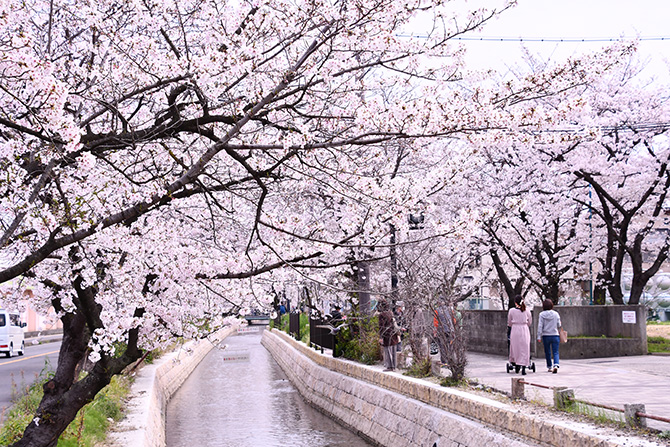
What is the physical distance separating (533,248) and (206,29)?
61.7 ft

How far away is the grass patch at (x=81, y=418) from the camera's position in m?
8.95

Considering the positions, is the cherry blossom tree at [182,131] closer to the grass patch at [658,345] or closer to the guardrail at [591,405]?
the guardrail at [591,405]

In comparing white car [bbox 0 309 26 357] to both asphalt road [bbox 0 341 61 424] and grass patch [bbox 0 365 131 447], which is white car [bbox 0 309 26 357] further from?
grass patch [bbox 0 365 131 447]

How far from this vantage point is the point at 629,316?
2075 centimetres

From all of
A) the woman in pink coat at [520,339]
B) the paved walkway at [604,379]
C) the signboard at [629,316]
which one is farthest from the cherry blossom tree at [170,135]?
the signboard at [629,316]

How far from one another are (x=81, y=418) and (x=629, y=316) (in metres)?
16.7

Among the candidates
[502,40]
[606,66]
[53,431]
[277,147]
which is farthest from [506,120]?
[502,40]

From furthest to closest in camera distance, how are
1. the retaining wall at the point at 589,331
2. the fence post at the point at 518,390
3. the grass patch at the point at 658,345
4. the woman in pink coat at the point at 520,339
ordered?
1. the grass patch at the point at 658,345
2. the retaining wall at the point at 589,331
3. the woman in pink coat at the point at 520,339
4. the fence post at the point at 518,390

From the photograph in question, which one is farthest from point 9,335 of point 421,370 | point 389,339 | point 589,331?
point 589,331

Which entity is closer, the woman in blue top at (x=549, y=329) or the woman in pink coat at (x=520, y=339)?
the woman in pink coat at (x=520, y=339)

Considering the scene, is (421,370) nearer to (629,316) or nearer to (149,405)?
(149,405)

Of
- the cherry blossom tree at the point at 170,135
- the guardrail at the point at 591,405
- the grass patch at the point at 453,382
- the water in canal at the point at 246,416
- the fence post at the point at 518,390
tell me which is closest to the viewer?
the cherry blossom tree at the point at 170,135

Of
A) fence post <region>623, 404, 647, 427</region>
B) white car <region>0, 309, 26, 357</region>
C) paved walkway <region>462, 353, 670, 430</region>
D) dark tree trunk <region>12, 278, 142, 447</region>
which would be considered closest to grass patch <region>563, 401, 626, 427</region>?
fence post <region>623, 404, 647, 427</region>

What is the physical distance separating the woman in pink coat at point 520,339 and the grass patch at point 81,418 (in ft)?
27.1
